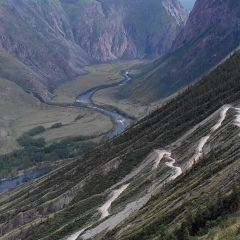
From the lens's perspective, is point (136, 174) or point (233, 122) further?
point (136, 174)

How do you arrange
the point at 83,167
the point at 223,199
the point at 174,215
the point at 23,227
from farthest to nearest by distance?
the point at 83,167 → the point at 23,227 → the point at 174,215 → the point at 223,199

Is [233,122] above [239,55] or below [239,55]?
below

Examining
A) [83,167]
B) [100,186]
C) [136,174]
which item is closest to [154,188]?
[136,174]

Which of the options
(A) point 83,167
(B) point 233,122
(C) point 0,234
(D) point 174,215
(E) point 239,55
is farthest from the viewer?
(E) point 239,55

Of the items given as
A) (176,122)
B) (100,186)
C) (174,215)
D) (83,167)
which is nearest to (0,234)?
(100,186)

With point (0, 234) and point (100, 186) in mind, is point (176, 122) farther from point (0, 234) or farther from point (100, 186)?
point (0, 234)

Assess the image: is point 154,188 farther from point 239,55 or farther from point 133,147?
point 239,55
